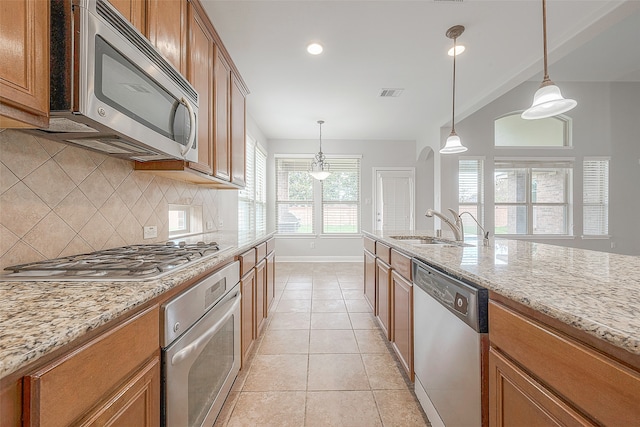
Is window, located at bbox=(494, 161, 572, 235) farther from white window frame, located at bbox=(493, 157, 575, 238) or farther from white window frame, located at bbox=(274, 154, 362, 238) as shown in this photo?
white window frame, located at bbox=(274, 154, 362, 238)

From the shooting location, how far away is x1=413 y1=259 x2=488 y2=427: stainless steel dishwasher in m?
0.94

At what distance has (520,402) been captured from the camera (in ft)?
2.48

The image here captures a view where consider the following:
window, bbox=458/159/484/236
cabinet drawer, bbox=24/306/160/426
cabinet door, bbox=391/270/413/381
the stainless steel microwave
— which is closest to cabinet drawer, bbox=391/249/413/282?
cabinet door, bbox=391/270/413/381

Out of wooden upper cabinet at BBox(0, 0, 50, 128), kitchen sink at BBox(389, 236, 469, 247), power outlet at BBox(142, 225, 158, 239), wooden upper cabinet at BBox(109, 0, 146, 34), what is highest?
wooden upper cabinet at BBox(109, 0, 146, 34)

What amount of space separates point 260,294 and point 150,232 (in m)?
1.00

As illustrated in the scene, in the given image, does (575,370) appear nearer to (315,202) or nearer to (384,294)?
(384,294)

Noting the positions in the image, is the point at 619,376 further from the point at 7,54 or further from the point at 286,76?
the point at 286,76

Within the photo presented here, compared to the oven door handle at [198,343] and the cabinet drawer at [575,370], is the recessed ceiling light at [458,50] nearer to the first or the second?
the cabinet drawer at [575,370]

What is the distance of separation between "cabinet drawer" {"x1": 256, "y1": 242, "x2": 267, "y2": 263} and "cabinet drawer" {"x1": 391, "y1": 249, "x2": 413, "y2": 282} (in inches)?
42.6

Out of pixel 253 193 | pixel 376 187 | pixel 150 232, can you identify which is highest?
pixel 376 187

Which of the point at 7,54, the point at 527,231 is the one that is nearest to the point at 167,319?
the point at 7,54

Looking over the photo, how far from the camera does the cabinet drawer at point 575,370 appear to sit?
1.64 ft

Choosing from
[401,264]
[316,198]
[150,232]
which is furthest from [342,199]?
[150,232]

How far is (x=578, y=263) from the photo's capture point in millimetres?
1145
